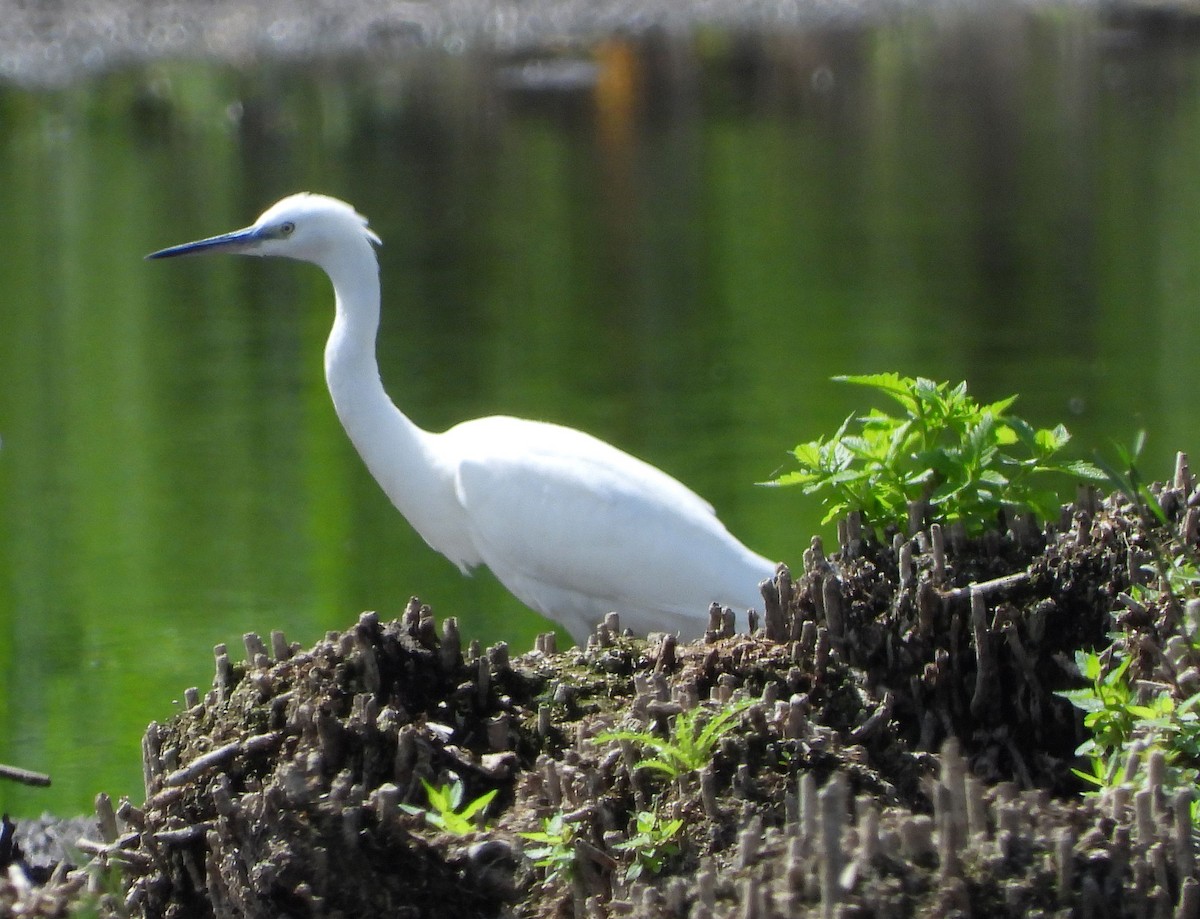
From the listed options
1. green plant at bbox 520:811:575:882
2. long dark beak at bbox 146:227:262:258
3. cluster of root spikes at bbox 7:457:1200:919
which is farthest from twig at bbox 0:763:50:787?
long dark beak at bbox 146:227:262:258

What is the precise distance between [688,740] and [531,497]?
250cm

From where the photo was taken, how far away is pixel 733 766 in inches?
104

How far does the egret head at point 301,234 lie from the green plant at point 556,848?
2.88 meters

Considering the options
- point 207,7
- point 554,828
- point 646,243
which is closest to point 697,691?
point 554,828

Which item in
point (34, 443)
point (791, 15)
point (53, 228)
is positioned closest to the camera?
point (34, 443)

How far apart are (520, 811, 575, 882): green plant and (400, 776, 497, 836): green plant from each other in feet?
0.26

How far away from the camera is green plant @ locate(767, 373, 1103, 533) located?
3.07 meters

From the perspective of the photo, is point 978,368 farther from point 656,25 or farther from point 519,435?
point 656,25

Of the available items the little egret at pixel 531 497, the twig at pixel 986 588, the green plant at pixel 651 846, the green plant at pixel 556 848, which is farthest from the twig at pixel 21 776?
the little egret at pixel 531 497

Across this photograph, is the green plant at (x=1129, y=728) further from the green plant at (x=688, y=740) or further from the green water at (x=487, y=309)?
the green water at (x=487, y=309)

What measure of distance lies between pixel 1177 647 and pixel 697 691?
2.24ft

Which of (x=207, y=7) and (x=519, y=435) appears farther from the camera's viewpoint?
(x=207, y=7)

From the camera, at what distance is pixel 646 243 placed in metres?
14.3

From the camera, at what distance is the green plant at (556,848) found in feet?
8.41
